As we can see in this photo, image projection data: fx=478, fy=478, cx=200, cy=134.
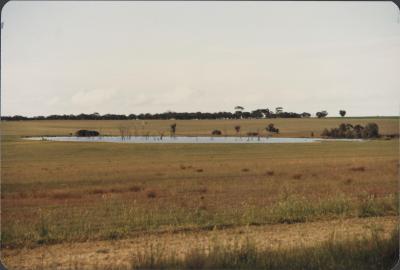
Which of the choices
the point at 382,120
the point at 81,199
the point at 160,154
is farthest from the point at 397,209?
the point at 382,120

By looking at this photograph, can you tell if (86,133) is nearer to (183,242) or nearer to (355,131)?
(355,131)

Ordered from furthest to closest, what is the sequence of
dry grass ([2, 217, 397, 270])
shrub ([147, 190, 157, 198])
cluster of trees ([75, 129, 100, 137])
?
cluster of trees ([75, 129, 100, 137])
shrub ([147, 190, 157, 198])
dry grass ([2, 217, 397, 270])

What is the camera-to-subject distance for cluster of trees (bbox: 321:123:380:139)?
191 ft

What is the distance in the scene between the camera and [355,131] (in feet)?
202

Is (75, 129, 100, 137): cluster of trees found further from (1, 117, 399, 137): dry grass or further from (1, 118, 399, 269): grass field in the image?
(1, 118, 399, 269): grass field

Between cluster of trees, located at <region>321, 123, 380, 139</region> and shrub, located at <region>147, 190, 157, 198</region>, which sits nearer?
shrub, located at <region>147, 190, 157, 198</region>

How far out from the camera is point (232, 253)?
25.1 ft

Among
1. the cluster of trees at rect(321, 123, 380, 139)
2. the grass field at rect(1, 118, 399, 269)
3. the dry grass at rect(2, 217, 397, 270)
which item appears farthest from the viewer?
the cluster of trees at rect(321, 123, 380, 139)

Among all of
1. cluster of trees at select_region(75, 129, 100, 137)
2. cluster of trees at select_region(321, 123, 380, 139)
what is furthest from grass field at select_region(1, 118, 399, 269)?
cluster of trees at select_region(75, 129, 100, 137)

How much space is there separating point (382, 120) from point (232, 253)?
5659 cm

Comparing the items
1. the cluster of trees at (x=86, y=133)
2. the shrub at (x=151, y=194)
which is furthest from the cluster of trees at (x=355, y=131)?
the shrub at (x=151, y=194)

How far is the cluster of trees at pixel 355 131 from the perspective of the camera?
191ft

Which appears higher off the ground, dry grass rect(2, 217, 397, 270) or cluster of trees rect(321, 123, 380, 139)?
cluster of trees rect(321, 123, 380, 139)

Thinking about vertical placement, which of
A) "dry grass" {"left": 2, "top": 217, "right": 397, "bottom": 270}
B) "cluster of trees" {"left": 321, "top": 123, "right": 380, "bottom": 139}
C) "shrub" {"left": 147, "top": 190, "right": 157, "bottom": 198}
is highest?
"cluster of trees" {"left": 321, "top": 123, "right": 380, "bottom": 139}
